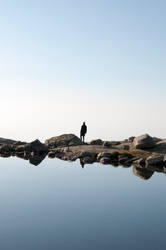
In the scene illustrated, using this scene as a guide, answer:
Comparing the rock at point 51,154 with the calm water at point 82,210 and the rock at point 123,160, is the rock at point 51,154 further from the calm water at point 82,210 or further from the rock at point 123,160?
the calm water at point 82,210

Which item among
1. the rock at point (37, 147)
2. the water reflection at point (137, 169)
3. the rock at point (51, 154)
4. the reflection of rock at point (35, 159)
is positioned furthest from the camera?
the rock at point (37, 147)

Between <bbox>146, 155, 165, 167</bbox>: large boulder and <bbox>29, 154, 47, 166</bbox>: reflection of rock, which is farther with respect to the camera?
<bbox>29, 154, 47, 166</bbox>: reflection of rock

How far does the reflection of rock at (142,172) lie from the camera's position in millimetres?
44156

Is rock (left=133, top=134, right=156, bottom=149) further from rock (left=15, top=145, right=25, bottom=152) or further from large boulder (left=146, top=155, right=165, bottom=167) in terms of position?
rock (left=15, top=145, right=25, bottom=152)

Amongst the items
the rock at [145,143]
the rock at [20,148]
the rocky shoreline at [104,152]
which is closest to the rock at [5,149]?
the rocky shoreline at [104,152]

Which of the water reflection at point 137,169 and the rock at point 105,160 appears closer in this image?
the water reflection at point 137,169

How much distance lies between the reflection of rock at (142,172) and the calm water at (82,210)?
2.47 ft

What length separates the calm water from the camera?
21422 mm

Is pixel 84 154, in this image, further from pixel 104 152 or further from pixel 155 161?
pixel 155 161

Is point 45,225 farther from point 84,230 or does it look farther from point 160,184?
point 160,184

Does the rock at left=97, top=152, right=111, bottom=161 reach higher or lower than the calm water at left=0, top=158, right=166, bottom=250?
higher

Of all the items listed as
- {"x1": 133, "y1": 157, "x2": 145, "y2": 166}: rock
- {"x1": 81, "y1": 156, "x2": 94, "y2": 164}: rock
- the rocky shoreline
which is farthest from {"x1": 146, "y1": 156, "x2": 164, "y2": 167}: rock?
{"x1": 81, "y1": 156, "x2": 94, "y2": 164}: rock

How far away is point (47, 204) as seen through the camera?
31.0 metres

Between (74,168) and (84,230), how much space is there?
29208mm
